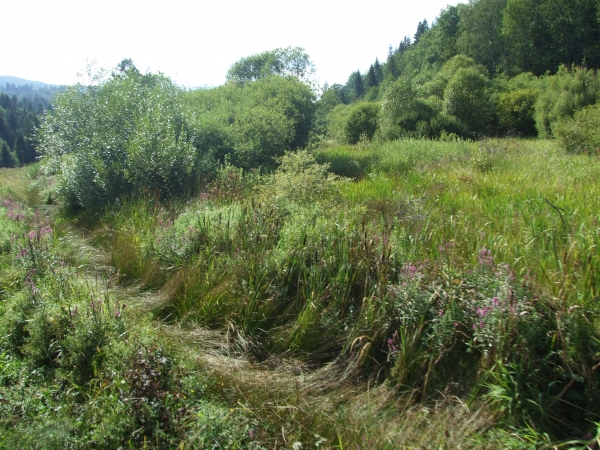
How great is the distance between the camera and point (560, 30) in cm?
4338

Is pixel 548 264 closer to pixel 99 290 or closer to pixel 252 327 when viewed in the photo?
pixel 252 327

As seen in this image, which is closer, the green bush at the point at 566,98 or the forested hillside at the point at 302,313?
the forested hillside at the point at 302,313

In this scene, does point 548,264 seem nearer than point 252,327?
Yes

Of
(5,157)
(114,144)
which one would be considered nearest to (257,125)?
(114,144)

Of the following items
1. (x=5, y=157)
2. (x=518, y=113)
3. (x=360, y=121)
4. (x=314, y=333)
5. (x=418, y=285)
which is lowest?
(x=314, y=333)

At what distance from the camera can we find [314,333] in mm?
3809

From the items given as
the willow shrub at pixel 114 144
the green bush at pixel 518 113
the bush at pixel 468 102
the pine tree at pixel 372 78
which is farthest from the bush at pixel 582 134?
the pine tree at pixel 372 78

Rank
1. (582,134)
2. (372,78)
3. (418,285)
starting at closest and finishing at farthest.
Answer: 1. (418,285)
2. (582,134)
3. (372,78)

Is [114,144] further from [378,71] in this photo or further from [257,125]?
[378,71]

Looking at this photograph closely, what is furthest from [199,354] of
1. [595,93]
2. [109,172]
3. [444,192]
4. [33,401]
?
[595,93]

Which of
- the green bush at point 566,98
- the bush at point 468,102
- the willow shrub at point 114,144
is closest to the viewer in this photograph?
the willow shrub at point 114,144

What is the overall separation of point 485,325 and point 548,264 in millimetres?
1185

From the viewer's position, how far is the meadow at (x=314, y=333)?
2.64 metres

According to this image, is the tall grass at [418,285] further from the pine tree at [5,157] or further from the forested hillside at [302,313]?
the pine tree at [5,157]
